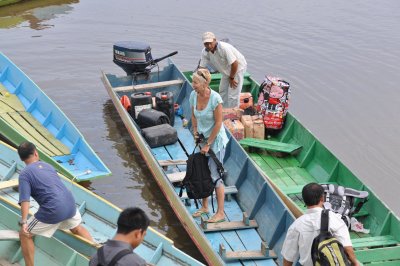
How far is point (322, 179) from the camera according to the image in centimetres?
912

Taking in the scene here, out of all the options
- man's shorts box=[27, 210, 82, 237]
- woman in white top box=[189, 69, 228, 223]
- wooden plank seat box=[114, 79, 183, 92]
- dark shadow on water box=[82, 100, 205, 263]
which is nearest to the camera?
man's shorts box=[27, 210, 82, 237]

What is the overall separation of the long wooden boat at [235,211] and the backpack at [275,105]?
4.60 feet

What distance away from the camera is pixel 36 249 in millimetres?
6898

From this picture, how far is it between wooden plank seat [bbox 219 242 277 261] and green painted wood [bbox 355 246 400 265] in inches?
42.3

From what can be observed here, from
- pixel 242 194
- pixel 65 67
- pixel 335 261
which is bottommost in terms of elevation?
pixel 65 67

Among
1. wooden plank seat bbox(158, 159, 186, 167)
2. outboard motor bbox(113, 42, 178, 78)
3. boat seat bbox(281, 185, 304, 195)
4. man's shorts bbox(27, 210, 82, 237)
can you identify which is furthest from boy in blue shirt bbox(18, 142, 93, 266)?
outboard motor bbox(113, 42, 178, 78)

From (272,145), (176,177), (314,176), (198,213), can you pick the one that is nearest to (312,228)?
(198,213)

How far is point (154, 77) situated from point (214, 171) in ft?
17.6

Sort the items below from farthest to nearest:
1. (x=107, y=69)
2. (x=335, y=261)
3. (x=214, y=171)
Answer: (x=107, y=69)
(x=214, y=171)
(x=335, y=261)

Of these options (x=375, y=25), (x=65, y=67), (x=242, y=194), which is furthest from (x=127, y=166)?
(x=375, y=25)

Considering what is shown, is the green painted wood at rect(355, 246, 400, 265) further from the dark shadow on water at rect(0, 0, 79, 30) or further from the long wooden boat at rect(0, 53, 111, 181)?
the dark shadow on water at rect(0, 0, 79, 30)

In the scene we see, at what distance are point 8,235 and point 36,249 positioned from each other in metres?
0.43

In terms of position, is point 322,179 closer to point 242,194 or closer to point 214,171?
point 242,194

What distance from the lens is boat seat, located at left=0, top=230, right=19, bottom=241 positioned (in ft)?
21.6
